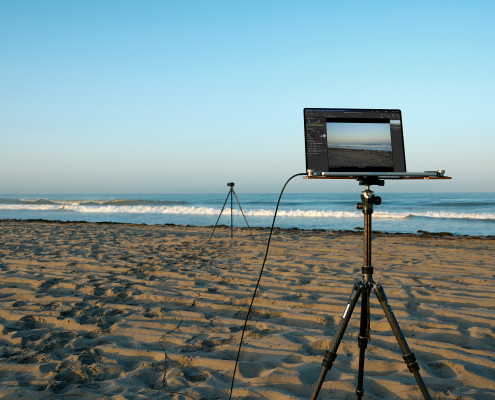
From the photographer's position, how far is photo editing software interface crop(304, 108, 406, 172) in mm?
1463

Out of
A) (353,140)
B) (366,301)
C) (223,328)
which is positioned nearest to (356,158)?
(353,140)

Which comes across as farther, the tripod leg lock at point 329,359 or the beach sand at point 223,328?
the beach sand at point 223,328

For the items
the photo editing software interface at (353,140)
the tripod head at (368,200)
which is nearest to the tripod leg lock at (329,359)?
the tripod head at (368,200)

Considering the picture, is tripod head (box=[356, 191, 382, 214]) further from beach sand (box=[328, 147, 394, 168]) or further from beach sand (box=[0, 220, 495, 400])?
beach sand (box=[0, 220, 495, 400])

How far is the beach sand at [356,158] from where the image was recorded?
4.83ft

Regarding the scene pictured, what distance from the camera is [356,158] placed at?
58.1 inches

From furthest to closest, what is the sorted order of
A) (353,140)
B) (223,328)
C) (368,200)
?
(223,328) < (353,140) < (368,200)

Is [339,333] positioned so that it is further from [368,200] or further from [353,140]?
[353,140]

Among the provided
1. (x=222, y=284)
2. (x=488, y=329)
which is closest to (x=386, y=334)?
(x=488, y=329)

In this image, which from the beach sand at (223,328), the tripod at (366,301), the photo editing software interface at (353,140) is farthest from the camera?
the beach sand at (223,328)

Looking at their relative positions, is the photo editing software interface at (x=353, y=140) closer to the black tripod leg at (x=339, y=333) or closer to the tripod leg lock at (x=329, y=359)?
the black tripod leg at (x=339, y=333)

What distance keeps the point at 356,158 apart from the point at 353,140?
0.30 feet

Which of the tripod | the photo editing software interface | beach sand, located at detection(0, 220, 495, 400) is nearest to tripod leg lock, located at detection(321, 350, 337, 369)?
the tripod

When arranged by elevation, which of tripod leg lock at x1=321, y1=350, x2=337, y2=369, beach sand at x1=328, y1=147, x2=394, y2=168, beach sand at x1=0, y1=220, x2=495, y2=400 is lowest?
beach sand at x1=0, y1=220, x2=495, y2=400
